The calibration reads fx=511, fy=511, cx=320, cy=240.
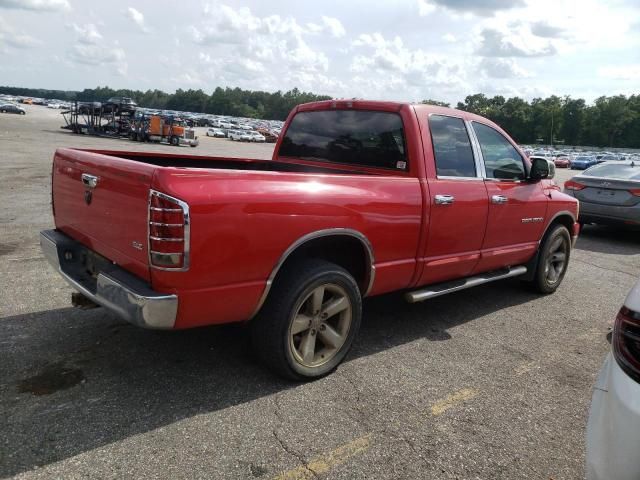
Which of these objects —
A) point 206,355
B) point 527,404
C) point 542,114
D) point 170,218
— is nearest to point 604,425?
point 527,404

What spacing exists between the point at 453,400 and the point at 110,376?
87.4 inches

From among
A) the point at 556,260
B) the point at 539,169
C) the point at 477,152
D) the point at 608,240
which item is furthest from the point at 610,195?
the point at 477,152

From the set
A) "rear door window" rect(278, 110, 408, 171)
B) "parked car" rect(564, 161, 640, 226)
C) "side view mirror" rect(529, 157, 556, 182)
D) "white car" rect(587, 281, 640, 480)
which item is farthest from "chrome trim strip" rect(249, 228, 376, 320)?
"parked car" rect(564, 161, 640, 226)

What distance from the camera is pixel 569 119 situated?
129125mm

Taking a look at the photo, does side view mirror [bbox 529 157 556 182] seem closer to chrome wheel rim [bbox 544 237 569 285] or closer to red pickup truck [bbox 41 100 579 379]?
red pickup truck [bbox 41 100 579 379]

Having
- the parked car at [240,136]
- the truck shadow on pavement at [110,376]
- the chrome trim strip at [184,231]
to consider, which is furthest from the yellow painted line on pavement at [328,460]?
the parked car at [240,136]

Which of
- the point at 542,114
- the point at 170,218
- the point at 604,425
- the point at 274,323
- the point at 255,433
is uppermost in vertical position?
the point at 542,114

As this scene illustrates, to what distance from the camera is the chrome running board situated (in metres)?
4.07

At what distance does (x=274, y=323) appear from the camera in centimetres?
315

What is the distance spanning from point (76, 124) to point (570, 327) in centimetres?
3814

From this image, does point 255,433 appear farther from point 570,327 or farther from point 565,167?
point 565,167

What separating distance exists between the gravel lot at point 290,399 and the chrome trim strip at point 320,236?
1.97ft

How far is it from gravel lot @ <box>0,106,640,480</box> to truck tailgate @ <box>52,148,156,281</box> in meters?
0.82

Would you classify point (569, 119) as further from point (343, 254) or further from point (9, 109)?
point (343, 254)
